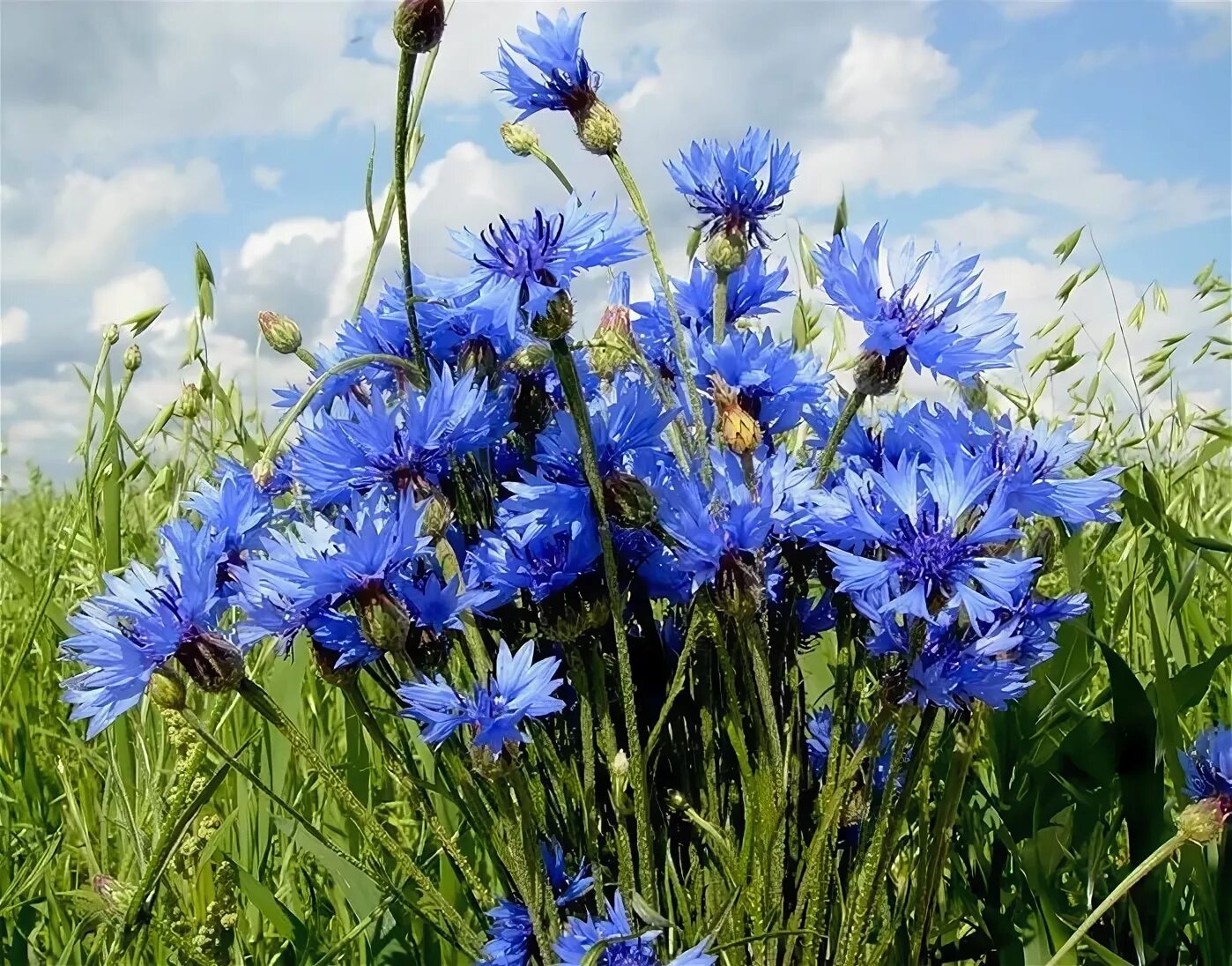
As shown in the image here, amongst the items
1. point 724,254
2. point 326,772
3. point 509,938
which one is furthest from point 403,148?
point 509,938

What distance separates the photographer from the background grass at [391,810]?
2.25 ft

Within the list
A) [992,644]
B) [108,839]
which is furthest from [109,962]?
[992,644]

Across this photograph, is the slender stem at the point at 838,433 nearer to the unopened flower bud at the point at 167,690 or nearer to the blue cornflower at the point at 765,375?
Result: the blue cornflower at the point at 765,375

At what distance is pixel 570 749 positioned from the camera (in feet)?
1.94

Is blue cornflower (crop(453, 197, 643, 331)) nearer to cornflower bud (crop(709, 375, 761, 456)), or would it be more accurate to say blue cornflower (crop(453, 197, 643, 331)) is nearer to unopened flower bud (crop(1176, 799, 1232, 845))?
cornflower bud (crop(709, 375, 761, 456))

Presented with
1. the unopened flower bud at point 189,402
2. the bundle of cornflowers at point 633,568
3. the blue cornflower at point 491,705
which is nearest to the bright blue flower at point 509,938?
the bundle of cornflowers at point 633,568

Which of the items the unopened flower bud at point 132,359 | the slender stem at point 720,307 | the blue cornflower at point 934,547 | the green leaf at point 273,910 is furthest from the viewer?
the unopened flower bud at point 132,359

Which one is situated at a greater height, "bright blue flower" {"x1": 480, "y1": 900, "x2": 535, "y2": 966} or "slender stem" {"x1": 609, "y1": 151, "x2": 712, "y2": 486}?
"slender stem" {"x1": 609, "y1": 151, "x2": 712, "y2": 486}

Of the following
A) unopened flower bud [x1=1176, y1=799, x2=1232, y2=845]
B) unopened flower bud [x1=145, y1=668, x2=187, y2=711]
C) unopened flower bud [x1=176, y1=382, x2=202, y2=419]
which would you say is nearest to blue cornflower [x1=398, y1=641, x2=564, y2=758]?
unopened flower bud [x1=145, y1=668, x2=187, y2=711]

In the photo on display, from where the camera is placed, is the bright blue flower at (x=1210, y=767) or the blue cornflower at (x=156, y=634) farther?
the bright blue flower at (x=1210, y=767)

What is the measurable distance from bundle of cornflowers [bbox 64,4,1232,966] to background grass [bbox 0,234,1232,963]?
0.32 ft

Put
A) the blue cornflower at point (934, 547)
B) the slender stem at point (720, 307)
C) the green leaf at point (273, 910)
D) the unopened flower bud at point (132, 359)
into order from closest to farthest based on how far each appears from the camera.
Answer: the blue cornflower at point (934, 547) < the slender stem at point (720, 307) < the green leaf at point (273, 910) < the unopened flower bud at point (132, 359)

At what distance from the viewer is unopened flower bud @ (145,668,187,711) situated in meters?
0.50

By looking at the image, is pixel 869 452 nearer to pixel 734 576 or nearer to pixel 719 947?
pixel 734 576
